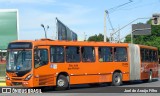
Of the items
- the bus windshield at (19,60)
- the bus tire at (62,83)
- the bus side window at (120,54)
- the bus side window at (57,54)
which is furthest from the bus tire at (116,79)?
the bus windshield at (19,60)

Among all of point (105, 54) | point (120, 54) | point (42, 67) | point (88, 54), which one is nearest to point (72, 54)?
point (88, 54)

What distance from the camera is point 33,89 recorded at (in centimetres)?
2353

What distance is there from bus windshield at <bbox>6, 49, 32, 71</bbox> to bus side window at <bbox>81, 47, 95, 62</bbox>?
13.0ft

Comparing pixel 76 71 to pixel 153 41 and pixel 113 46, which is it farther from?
pixel 153 41

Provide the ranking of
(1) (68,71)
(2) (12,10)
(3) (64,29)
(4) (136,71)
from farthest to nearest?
(2) (12,10) → (3) (64,29) → (4) (136,71) → (1) (68,71)

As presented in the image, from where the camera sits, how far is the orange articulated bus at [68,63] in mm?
23000

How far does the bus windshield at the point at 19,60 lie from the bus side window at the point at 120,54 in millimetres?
7306

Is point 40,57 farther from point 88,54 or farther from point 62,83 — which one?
point 88,54

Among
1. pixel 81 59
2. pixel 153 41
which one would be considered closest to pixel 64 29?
pixel 81 59

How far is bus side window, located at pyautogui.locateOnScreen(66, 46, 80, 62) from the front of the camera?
980 inches

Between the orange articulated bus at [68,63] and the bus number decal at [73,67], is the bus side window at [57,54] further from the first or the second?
the bus number decal at [73,67]

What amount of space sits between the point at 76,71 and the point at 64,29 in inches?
912

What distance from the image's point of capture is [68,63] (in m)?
24.8

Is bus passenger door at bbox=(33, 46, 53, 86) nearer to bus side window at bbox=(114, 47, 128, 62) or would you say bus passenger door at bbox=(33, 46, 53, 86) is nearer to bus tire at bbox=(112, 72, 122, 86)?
bus tire at bbox=(112, 72, 122, 86)
